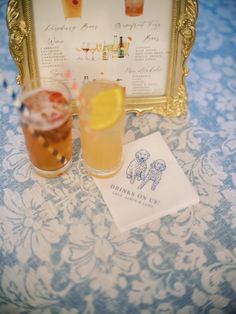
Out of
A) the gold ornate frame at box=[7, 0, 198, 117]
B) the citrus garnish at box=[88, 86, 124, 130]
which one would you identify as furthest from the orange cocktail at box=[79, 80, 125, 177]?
the gold ornate frame at box=[7, 0, 198, 117]

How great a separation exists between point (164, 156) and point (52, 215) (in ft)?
1.00

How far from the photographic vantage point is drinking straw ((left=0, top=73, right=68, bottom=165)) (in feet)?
2.46

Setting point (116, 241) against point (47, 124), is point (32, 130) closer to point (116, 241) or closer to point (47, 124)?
point (47, 124)

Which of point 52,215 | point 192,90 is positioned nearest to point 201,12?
point 192,90

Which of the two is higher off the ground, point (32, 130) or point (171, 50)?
point (171, 50)

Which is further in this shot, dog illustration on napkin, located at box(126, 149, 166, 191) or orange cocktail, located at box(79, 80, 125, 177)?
dog illustration on napkin, located at box(126, 149, 166, 191)

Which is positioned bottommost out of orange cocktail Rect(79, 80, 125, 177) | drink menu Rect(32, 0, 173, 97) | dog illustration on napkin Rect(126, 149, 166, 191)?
dog illustration on napkin Rect(126, 149, 166, 191)

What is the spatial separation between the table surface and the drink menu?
5.3 inches

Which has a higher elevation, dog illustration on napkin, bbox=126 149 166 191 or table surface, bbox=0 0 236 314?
dog illustration on napkin, bbox=126 149 166 191

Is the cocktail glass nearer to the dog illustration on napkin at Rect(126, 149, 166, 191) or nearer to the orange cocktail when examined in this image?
the orange cocktail

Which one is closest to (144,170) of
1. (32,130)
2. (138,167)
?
(138,167)

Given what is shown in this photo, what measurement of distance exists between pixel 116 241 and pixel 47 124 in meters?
0.29

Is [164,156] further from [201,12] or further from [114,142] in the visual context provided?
[201,12]

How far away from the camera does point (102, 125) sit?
2.66 feet
